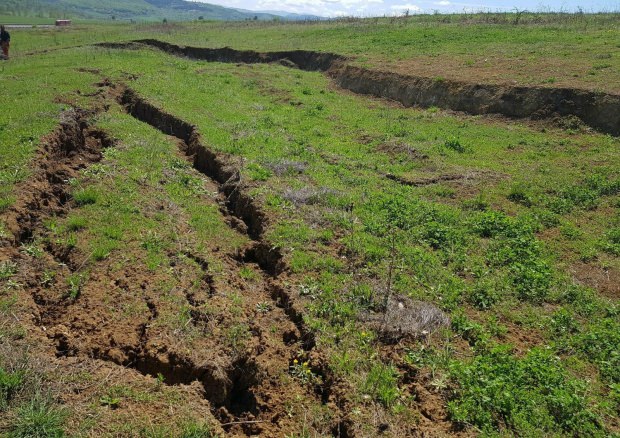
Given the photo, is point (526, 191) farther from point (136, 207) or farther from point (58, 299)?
point (58, 299)

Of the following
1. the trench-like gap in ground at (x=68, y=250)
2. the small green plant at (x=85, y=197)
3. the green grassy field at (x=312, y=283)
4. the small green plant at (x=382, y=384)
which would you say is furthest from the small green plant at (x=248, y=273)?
the small green plant at (x=85, y=197)

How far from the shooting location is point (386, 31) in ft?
108

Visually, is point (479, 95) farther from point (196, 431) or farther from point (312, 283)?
point (196, 431)

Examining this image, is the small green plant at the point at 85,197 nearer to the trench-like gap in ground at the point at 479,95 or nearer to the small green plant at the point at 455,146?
the small green plant at the point at 455,146

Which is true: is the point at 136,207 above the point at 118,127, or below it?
below

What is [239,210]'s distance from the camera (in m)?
10.4

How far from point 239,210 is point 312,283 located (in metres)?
3.45

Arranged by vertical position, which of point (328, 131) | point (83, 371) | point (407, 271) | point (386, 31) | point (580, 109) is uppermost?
point (386, 31)

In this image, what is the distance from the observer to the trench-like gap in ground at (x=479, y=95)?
14.7m

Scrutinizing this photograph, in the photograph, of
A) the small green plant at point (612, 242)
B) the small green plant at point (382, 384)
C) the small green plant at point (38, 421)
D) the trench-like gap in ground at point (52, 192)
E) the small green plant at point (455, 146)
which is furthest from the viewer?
the small green plant at point (455, 146)

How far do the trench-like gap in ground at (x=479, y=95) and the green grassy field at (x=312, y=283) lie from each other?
0.68m

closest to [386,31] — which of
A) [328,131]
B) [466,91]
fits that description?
[466,91]

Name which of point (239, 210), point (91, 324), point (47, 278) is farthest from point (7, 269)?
point (239, 210)

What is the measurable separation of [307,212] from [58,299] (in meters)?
5.06
